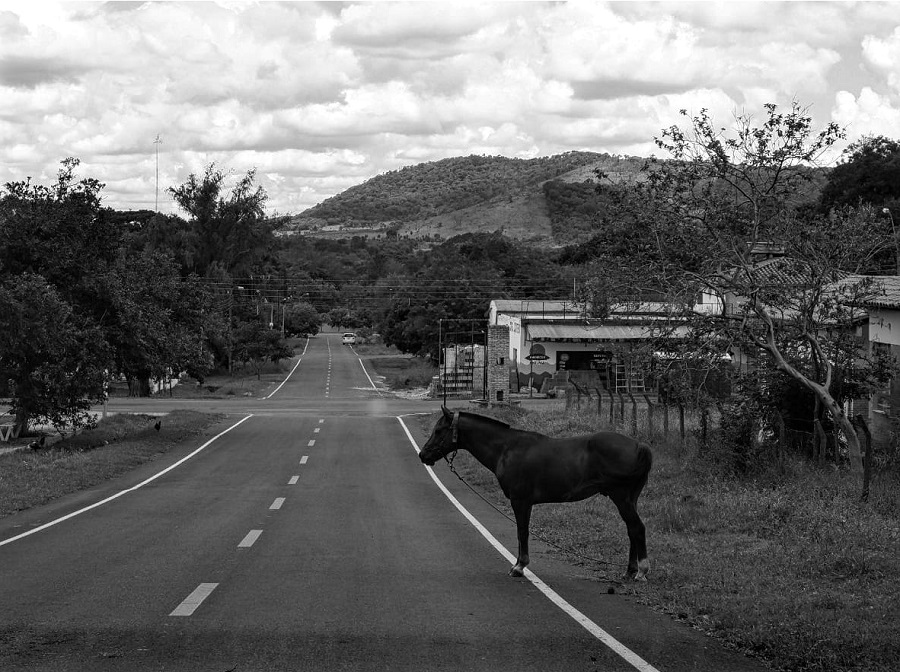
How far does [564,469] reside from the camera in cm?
1143

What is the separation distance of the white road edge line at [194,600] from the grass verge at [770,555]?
401 centimetres

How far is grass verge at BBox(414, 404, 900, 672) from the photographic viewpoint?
809cm

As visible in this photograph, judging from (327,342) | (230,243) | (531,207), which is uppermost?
(531,207)

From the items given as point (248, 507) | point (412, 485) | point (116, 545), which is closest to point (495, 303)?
point (412, 485)

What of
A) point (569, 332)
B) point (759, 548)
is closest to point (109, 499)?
point (759, 548)

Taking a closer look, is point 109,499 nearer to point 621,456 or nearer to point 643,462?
point 621,456

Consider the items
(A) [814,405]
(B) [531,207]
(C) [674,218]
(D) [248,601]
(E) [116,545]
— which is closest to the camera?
(D) [248,601]

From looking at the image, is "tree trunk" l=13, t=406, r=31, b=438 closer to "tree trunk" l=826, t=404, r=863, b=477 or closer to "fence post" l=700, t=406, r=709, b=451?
"fence post" l=700, t=406, r=709, b=451

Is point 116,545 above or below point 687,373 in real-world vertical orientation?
below

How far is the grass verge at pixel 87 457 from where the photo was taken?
2219 centimetres

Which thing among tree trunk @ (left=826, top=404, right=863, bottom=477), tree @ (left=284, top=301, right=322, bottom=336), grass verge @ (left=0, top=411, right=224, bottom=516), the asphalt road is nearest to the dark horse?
the asphalt road

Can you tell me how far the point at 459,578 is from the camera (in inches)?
445

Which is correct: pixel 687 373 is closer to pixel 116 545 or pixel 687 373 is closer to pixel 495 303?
pixel 116 545

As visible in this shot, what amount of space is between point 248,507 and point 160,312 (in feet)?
63.1
